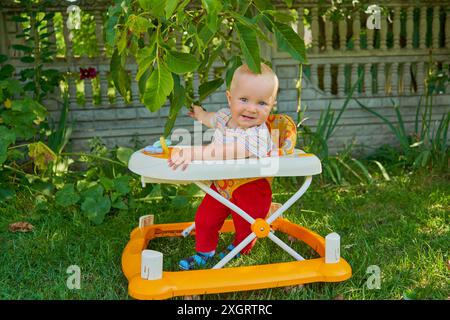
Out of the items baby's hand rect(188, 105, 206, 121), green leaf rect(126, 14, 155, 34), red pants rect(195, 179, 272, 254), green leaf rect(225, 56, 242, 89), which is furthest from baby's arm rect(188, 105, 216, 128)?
green leaf rect(126, 14, 155, 34)

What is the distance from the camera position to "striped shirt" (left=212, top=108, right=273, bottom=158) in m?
2.16

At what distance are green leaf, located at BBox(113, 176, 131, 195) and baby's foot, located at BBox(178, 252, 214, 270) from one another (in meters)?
0.82

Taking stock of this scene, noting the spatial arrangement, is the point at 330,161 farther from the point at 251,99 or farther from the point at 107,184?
the point at 251,99

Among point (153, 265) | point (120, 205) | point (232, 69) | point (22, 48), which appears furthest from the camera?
point (22, 48)

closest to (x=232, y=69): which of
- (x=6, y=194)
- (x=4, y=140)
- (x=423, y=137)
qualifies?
(x=4, y=140)

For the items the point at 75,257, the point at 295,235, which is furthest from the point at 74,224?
the point at 295,235

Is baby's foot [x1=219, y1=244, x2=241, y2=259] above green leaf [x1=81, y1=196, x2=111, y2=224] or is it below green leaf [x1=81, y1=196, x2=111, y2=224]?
below

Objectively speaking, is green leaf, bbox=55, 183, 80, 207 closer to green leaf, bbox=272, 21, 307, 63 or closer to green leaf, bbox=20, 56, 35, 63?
green leaf, bbox=20, 56, 35, 63

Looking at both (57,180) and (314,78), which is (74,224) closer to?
(57,180)

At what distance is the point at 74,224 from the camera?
2902mm

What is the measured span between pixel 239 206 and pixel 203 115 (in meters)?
0.47

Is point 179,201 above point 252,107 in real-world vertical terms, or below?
below

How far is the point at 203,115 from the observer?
2.49m

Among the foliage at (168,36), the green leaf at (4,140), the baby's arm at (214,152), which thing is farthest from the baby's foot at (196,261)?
the green leaf at (4,140)
